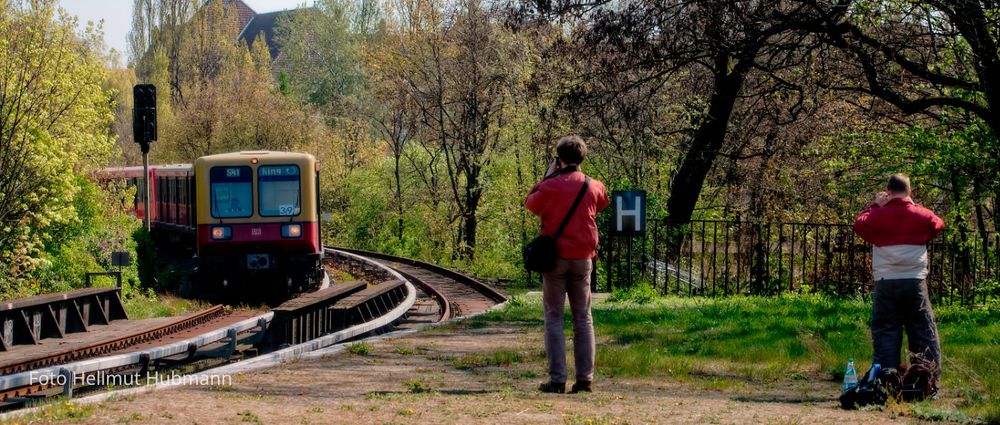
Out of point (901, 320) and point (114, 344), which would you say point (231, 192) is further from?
point (901, 320)

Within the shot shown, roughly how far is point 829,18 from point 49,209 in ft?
50.0

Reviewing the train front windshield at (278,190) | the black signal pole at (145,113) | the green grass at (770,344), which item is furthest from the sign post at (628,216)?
the black signal pole at (145,113)

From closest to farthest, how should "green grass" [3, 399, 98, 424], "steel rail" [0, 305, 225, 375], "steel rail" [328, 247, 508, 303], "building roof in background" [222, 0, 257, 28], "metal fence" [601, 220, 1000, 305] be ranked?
1. "green grass" [3, 399, 98, 424]
2. "steel rail" [0, 305, 225, 375]
3. "metal fence" [601, 220, 1000, 305]
4. "steel rail" [328, 247, 508, 303]
5. "building roof in background" [222, 0, 257, 28]

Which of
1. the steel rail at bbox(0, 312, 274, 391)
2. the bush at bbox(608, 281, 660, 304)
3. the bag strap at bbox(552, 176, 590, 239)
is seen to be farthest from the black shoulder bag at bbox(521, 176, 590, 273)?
the bush at bbox(608, 281, 660, 304)

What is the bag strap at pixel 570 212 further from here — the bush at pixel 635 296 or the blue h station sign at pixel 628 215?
the blue h station sign at pixel 628 215

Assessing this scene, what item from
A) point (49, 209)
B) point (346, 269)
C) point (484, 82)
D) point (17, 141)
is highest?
point (484, 82)

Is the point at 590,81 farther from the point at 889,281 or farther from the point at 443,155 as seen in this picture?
the point at 443,155

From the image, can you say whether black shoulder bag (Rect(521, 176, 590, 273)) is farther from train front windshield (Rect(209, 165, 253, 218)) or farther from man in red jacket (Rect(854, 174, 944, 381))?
train front windshield (Rect(209, 165, 253, 218))

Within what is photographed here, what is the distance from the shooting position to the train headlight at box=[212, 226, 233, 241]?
70.6ft

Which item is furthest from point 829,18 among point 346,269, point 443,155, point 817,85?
point 443,155

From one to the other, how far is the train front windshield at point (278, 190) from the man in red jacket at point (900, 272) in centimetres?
1563

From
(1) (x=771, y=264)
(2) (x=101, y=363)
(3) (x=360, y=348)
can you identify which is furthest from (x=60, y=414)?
(1) (x=771, y=264)

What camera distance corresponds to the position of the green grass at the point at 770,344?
812cm

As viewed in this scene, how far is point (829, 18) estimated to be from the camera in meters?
13.9
